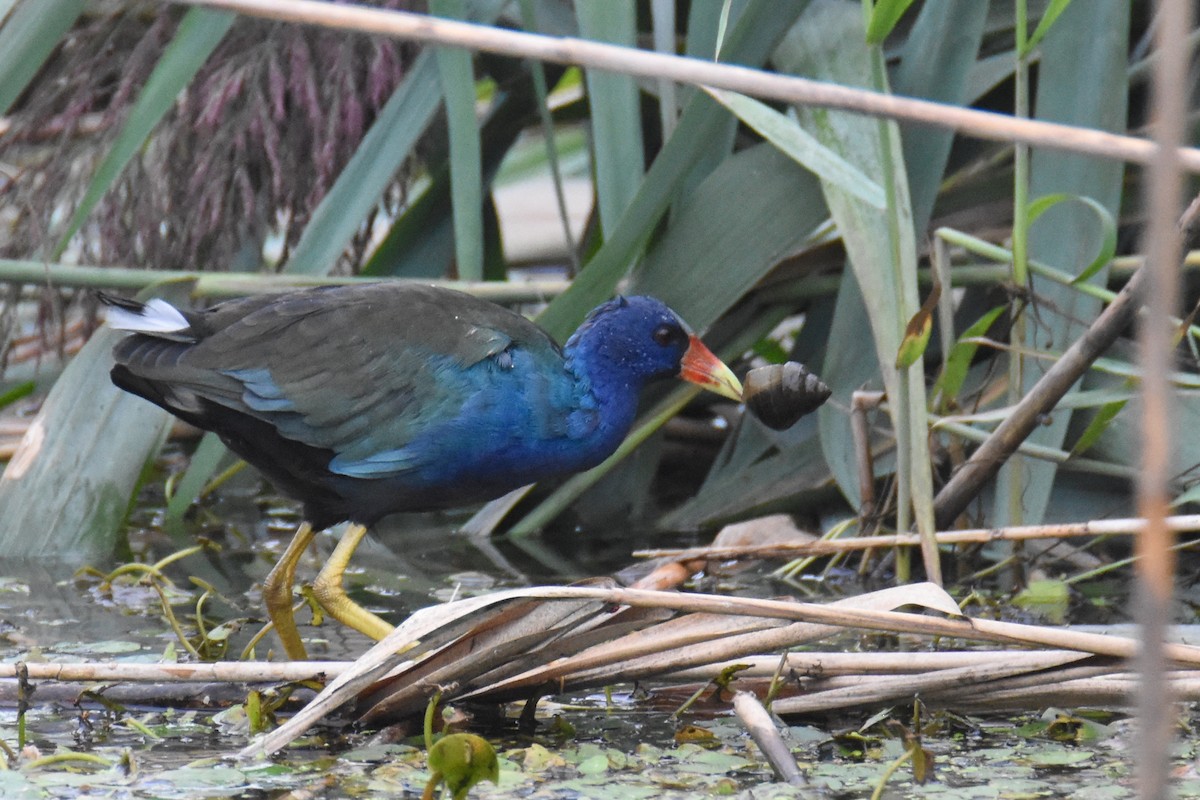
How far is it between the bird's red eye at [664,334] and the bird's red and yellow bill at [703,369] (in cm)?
5

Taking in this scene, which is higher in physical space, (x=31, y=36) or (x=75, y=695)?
(x=31, y=36)

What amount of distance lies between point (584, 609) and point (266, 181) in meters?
1.52

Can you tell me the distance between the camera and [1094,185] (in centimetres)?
258

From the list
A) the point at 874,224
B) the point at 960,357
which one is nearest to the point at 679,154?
the point at 874,224

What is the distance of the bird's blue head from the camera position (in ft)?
7.72

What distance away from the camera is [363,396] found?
221 cm

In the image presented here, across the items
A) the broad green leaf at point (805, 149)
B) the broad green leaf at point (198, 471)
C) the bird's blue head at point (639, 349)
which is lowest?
the broad green leaf at point (198, 471)

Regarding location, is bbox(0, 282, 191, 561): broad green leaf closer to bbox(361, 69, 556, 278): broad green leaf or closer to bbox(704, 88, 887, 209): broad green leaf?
bbox(361, 69, 556, 278): broad green leaf

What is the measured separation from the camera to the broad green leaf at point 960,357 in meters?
2.36

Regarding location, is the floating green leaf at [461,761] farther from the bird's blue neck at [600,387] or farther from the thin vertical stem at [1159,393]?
the bird's blue neck at [600,387]

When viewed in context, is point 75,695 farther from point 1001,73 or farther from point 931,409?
point 1001,73

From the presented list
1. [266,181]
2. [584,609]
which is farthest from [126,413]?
[584,609]

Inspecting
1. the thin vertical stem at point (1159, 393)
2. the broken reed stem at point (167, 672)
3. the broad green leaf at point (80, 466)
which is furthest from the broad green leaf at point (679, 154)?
the thin vertical stem at point (1159, 393)

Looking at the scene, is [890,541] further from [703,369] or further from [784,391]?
[703,369]
